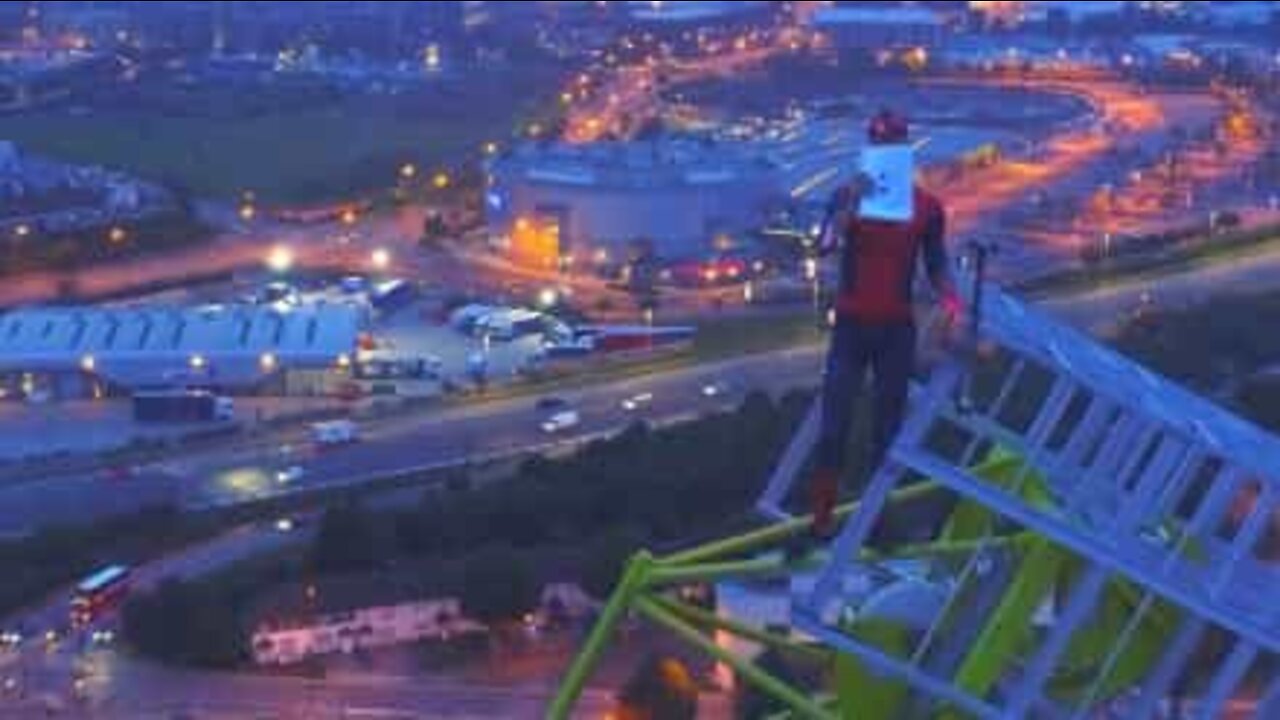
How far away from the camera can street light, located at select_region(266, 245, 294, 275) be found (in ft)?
25.8

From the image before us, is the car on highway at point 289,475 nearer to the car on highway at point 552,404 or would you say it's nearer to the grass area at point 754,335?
the car on highway at point 552,404

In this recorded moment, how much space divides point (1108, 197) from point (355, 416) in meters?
4.32

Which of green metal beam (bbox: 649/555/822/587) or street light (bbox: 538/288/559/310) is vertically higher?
green metal beam (bbox: 649/555/822/587)

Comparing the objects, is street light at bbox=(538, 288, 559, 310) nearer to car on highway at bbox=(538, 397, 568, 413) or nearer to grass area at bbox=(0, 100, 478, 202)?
car on highway at bbox=(538, 397, 568, 413)

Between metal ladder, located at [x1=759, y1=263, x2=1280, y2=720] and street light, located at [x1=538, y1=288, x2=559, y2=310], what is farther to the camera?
street light, located at [x1=538, y1=288, x2=559, y2=310]

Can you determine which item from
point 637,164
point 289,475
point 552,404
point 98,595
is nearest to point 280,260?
point 637,164

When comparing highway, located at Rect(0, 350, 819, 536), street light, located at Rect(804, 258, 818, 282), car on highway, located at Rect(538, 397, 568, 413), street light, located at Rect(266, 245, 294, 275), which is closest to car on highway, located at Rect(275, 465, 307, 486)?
highway, located at Rect(0, 350, 819, 536)

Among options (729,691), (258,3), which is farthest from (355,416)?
(258,3)

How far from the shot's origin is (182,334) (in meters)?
6.40

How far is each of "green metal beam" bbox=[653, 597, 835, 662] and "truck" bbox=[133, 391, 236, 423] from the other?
Answer: 188 inches

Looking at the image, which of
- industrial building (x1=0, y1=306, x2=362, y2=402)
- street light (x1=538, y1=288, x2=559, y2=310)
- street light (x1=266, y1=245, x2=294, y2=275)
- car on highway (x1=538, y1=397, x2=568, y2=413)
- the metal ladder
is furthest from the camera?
street light (x1=266, y1=245, x2=294, y2=275)

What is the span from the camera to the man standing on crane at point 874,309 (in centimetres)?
95

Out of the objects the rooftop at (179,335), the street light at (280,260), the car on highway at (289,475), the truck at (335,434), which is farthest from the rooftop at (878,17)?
the car on highway at (289,475)

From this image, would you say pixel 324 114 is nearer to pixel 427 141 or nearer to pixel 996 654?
pixel 427 141
